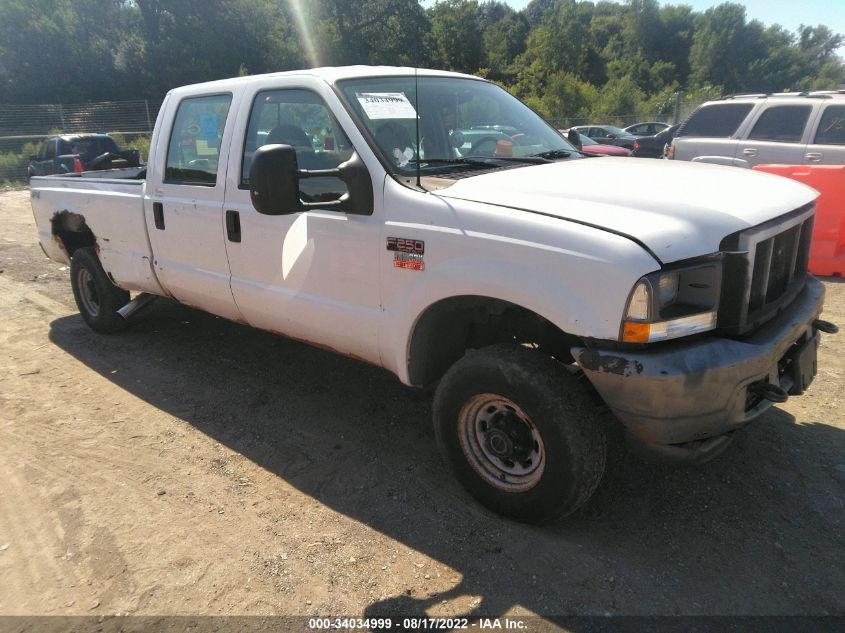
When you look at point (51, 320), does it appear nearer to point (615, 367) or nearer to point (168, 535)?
point (168, 535)

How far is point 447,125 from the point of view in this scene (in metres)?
3.62

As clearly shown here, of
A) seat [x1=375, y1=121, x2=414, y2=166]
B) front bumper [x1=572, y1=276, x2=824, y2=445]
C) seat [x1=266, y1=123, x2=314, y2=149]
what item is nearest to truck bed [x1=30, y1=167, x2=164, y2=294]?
seat [x1=266, y1=123, x2=314, y2=149]

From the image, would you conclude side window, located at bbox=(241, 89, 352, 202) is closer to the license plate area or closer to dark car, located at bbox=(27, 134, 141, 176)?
the license plate area

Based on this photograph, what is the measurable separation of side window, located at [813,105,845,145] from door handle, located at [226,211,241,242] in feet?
24.2

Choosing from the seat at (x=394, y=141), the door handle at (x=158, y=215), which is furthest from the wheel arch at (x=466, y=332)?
the door handle at (x=158, y=215)

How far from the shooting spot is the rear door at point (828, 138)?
25.2ft

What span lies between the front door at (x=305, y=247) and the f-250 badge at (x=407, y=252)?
12 centimetres

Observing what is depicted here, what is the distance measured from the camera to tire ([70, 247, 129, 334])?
5500 millimetres

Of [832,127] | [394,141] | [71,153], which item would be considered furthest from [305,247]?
[71,153]

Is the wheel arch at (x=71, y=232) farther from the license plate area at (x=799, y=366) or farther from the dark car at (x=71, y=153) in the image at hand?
the dark car at (x=71, y=153)

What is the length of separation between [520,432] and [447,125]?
1.80m

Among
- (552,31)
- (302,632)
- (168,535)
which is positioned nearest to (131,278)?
(168,535)

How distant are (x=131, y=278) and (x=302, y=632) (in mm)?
3513

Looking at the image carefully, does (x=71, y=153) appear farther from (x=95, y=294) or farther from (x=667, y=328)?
(x=667, y=328)
